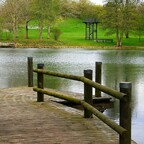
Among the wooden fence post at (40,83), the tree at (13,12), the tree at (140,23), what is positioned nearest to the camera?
the wooden fence post at (40,83)

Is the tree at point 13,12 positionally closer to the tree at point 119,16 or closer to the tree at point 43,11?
the tree at point 43,11

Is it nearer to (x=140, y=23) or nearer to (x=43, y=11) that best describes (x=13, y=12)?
(x=43, y=11)

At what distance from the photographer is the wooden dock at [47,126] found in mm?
8156

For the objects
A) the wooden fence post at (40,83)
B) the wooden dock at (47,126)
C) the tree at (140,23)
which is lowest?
the wooden dock at (47,126)

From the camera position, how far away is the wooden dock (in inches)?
321

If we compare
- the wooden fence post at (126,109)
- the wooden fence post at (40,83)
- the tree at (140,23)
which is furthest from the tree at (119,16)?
the wooden fence post at (126,109)

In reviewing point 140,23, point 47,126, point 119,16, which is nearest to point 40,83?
point 47,126

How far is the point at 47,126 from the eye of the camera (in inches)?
368

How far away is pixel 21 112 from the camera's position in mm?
11031

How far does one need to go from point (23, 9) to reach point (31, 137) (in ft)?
263

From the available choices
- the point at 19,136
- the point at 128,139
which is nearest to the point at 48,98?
the point at 19,136

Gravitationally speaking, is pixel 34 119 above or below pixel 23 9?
below

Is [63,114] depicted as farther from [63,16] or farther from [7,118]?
[63,16]

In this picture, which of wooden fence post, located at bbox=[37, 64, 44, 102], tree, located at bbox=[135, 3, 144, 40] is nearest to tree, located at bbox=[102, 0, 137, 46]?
tree, located at bbox=[135, 3, 144, 40]
